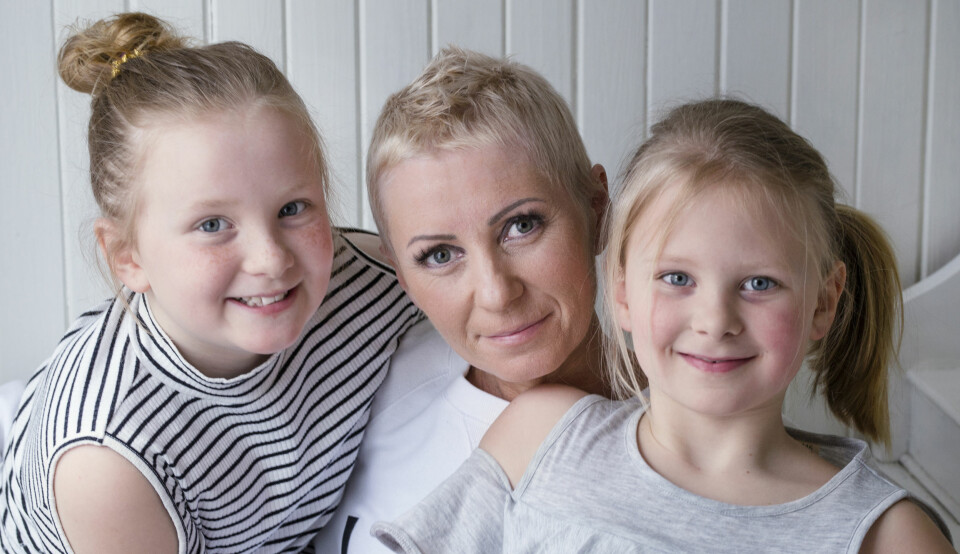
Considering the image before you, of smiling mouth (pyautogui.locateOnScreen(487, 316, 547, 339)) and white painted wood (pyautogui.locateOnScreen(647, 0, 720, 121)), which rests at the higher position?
white painted wood (pyautogui.locateOnScreen(647, 0, 720, 121))

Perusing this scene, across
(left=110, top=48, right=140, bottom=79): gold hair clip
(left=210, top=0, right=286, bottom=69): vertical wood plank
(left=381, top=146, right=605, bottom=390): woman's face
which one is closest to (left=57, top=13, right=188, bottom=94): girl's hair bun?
(left=110, top=48, right=140, bottom=79): gold hair clip

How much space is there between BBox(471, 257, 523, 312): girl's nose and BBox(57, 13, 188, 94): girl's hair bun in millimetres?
578

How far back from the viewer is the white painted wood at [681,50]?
1975 millimetres

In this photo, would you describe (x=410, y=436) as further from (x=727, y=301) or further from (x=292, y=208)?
(x=727, y=301)

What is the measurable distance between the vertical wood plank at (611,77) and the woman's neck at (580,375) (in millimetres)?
689

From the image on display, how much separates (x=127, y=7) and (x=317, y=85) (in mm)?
405

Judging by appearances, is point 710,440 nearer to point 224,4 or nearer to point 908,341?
point 908,341

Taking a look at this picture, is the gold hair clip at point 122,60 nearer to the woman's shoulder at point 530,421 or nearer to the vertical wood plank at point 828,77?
the woman's shoulder at point 530,421

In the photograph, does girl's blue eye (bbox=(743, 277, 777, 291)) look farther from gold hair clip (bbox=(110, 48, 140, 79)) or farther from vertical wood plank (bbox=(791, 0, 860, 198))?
vertical wood plank (bbox=(791, 0, 860, 198))

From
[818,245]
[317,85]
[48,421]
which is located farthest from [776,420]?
[317,85]

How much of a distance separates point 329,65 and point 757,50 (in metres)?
0.93

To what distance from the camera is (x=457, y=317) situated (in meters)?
1.25

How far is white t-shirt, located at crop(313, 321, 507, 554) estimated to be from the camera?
1346 mm

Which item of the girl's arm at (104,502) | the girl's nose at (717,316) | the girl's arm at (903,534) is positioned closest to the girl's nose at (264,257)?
the girl's arm at (104,502)
